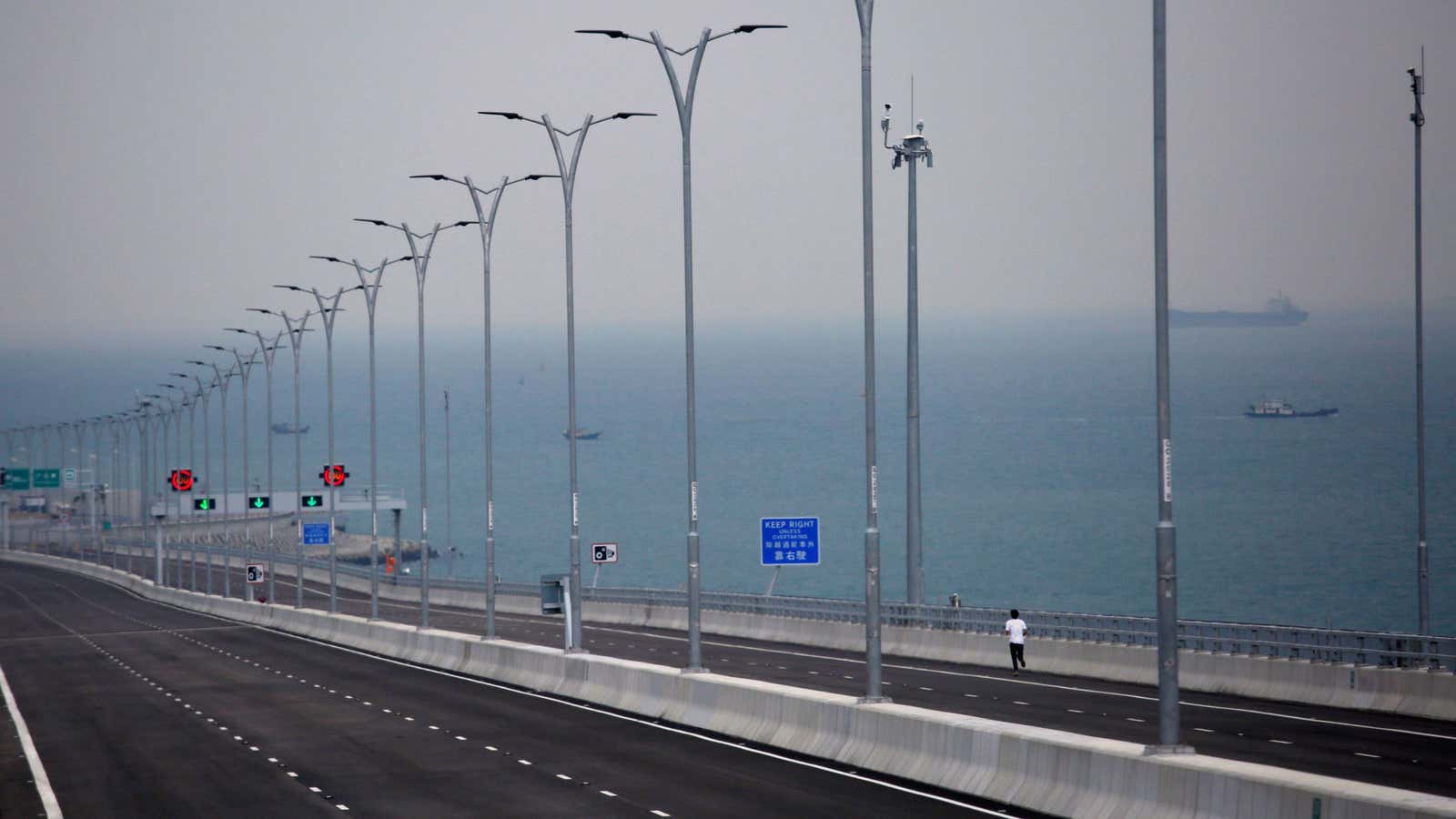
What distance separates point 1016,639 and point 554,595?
32.7ft

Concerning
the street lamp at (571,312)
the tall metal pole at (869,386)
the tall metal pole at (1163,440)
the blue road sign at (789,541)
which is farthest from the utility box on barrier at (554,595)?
the tall metal pole at (1163,440)

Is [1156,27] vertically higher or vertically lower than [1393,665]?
higher

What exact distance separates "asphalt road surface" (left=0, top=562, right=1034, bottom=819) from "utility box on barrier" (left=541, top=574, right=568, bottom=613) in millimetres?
2086

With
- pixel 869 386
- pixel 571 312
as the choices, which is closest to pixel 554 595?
pixel 571 312

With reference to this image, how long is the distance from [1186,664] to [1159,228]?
19.7 meters

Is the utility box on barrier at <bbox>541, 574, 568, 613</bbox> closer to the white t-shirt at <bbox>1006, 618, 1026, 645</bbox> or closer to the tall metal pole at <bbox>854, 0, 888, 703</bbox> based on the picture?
the white t-shirt at <bbox>1006, 618, 1026, 645</bbox>

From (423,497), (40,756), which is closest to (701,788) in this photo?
(40,756)

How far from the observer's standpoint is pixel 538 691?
131 feet

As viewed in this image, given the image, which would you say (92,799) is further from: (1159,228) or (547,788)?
(1159,228)

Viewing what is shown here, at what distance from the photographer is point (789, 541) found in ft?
190

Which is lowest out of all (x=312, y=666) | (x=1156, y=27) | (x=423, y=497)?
(x=312, y=666)

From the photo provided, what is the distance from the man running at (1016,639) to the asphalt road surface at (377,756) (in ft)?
31.8

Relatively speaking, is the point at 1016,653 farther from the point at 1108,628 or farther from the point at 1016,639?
the point at 1108,628

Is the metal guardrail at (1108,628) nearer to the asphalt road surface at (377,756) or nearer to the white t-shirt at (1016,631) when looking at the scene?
the white t-shirt at (1016,631)
